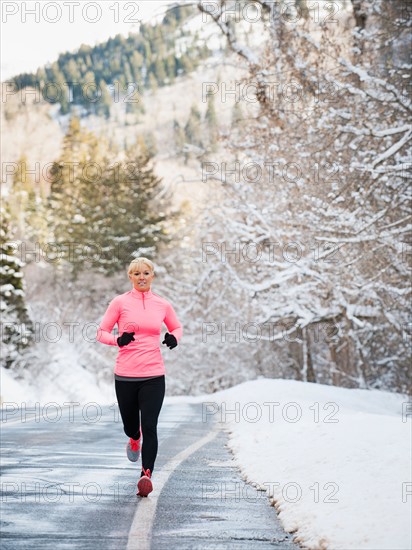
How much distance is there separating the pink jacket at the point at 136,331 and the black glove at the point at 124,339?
6cm

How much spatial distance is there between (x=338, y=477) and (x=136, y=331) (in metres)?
1.95

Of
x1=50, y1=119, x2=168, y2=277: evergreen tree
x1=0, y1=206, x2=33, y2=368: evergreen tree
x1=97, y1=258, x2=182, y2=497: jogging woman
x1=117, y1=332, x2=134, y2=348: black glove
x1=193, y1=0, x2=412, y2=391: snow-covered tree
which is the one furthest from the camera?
x1=50, y1=119, x2=168, y2=277: evergreen tree

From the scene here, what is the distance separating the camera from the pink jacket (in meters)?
6.67

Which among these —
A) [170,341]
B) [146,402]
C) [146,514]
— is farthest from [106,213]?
[146,514]

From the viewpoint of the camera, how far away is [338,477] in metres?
6.43

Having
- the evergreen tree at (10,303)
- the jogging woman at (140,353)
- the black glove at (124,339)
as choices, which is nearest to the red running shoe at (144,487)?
the jogging woman at (140,353)

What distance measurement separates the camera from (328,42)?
16.4m

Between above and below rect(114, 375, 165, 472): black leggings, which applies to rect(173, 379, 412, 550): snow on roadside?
below

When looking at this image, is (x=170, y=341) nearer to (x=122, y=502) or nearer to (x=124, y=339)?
(x=124, y=339)

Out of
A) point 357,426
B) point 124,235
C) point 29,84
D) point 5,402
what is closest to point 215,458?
point 357,426

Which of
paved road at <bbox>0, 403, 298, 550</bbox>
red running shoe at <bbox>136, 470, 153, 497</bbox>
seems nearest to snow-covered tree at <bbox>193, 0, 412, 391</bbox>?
paved road at <bbox>0, 403, 298, 550</bbox>

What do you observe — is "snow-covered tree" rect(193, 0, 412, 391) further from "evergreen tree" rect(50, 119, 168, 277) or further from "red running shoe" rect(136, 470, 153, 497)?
"evergreen tree" rect(50, 119, 168, 277)

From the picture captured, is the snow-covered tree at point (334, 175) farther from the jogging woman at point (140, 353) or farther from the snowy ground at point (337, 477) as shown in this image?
the jogging woman at point (140, 353)

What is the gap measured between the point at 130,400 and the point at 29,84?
108258mm
